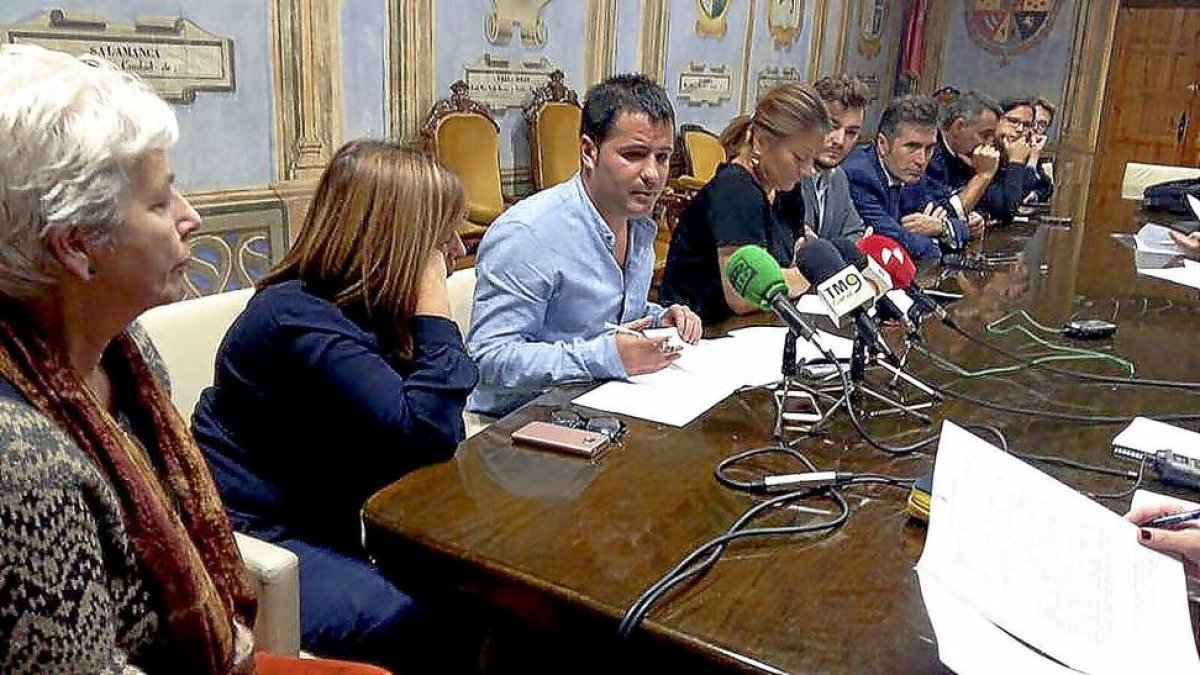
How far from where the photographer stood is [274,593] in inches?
50.4

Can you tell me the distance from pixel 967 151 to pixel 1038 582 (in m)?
3.56

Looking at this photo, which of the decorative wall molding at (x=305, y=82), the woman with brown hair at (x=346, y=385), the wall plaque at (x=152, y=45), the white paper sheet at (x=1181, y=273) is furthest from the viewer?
the decorative wall molding at (x=305, y=82)

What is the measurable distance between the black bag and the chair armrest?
4.49 meters

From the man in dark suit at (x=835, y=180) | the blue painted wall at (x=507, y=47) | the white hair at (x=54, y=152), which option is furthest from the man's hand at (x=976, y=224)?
→ the white hair at (x=54, y=152)

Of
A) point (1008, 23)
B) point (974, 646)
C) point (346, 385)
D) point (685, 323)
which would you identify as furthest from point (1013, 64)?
point (974, 646)

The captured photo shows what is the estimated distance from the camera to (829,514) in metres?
1.21

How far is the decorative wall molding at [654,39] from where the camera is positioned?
5344mm

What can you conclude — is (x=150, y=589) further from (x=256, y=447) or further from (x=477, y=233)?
(x=477, y=233)

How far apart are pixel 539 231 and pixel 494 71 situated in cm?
279

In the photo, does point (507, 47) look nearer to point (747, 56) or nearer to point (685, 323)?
point (747, 56)

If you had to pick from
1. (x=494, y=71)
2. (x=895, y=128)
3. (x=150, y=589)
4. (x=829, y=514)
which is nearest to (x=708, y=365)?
(x=829, y=514)

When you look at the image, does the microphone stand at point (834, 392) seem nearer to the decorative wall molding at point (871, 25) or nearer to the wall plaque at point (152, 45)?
the wall plaque at point (152, 45)

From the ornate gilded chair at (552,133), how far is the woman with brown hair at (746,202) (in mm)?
2251

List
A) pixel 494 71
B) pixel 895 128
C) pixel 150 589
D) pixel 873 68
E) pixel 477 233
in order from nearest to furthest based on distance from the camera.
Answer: pixel 150 589 → pixel 895 128 → pixel 477 233 → pixel 494 71 → pixel 873 68
